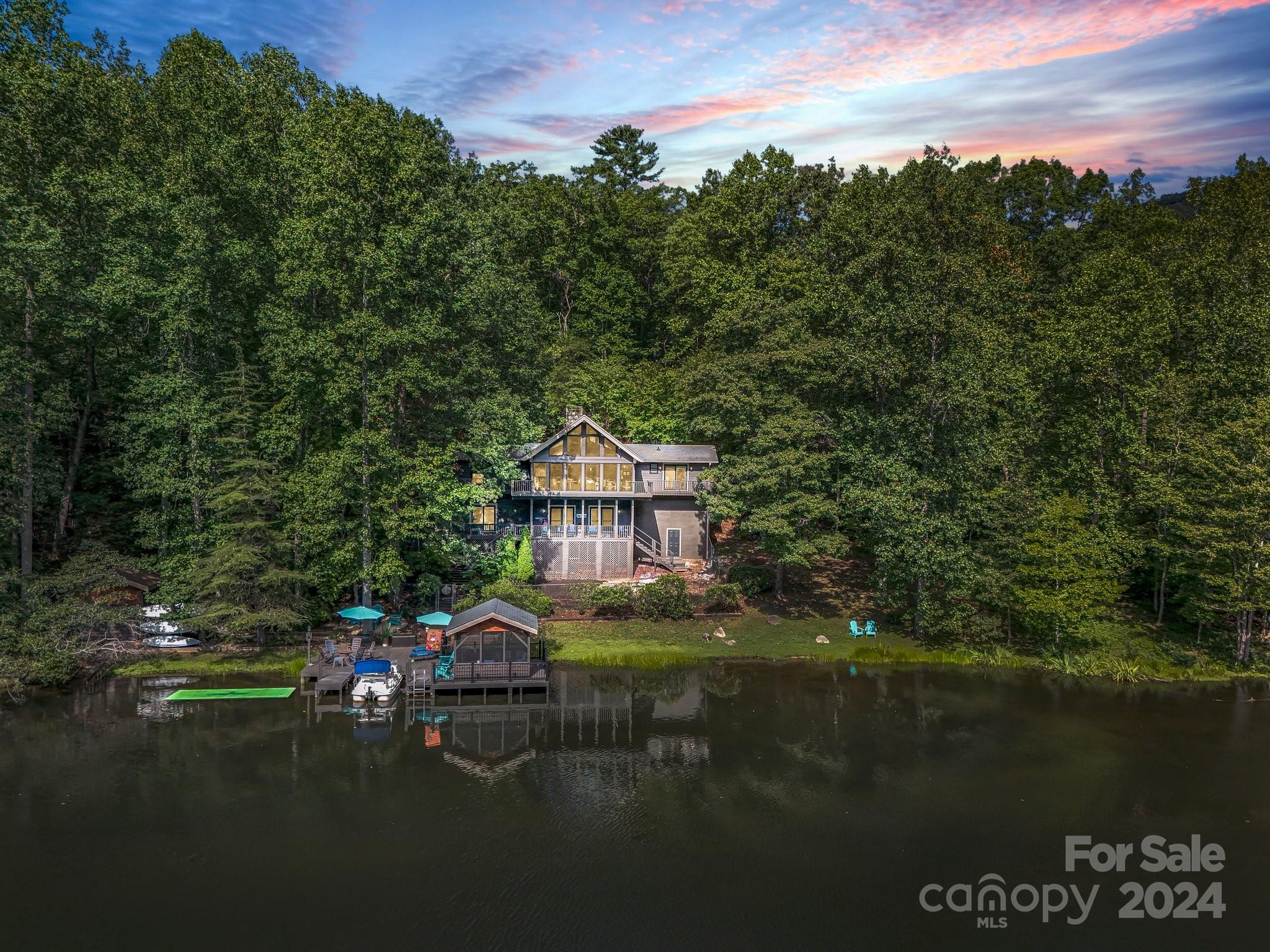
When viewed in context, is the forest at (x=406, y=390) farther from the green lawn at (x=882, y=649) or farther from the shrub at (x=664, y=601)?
the shrub at (x=664, y=601)

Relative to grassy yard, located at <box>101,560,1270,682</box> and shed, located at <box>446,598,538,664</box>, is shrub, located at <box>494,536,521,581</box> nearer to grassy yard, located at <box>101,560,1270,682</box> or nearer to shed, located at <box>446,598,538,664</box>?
grassy yard, located at <box>101,560,1270,682</box>

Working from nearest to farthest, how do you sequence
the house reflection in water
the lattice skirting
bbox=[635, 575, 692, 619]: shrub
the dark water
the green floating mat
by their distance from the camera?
the dark water < the house reflection in water < the green floating mat < bbox=[635, 575, 692, 619]: shrub < the lattice skirting

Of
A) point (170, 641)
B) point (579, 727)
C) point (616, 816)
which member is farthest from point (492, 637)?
point (170, 641)

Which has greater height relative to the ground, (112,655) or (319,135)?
(319,135)

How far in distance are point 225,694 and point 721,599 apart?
19.6 metres

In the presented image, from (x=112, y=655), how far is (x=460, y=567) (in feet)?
46.3

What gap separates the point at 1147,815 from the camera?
691 inches

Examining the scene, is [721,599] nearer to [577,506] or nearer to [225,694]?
[577,506]

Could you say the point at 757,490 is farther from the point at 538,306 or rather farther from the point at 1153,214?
the point at 1153,214

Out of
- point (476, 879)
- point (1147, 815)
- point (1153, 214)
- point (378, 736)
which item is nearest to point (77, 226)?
point (378, 736)

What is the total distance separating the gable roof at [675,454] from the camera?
1573 inches

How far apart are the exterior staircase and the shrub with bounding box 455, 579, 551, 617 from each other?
818cm

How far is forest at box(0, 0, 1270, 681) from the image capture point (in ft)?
89.5

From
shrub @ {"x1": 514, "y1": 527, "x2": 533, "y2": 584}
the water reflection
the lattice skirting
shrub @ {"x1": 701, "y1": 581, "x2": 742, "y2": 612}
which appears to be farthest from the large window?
A: the water reflection
